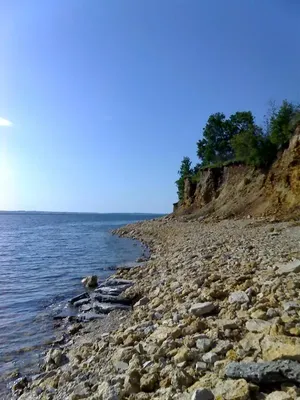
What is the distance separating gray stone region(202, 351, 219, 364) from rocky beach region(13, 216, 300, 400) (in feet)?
0.04

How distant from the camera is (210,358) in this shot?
422 centimetres

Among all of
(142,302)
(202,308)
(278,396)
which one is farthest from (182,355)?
(142,302)

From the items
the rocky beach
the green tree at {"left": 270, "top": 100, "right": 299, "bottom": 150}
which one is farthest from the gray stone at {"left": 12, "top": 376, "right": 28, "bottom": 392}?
the green tree at {"left": 270, "top": 100, "right": 299, "bottom": 150}

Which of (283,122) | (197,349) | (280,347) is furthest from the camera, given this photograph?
(283,122)

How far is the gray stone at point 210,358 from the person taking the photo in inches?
165

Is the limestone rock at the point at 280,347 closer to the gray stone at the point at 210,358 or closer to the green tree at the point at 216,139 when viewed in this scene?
the gray stone at the point at 210,358

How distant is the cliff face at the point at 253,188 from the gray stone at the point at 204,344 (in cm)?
1967

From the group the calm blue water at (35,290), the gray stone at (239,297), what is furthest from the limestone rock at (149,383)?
the calm blue water at (35,290)

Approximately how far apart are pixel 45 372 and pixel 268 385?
13.4 feet

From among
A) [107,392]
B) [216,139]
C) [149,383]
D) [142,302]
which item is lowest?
[142,302]

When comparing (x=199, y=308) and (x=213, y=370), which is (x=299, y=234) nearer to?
(x=199, y=308)

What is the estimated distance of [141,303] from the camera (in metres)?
9.02

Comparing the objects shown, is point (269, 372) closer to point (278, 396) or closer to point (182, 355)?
point (278, 396)

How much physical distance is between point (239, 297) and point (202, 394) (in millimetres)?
3094
